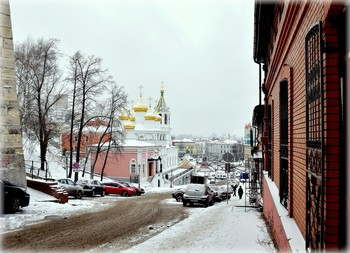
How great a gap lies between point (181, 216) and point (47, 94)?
1855 centimetres

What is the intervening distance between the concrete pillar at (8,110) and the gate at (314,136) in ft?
39.8

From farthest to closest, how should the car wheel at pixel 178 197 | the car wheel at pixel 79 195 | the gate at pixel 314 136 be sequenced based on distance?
the car wheel at pixel 178 197 < the car wheel at pixel 79 195 < the gate at pixel 314 136

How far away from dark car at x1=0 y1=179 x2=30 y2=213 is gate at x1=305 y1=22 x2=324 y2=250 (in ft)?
35.6

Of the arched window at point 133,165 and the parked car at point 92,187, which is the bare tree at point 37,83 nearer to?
the parked car at point 92,187

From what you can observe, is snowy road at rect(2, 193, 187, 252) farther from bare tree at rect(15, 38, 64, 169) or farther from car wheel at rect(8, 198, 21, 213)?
bare tree at rect(15, 38, 64, 169)

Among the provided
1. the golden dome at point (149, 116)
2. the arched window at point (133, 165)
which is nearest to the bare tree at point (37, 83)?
the arched window at point (133, 165)

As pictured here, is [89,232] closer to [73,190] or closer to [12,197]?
[12,197]

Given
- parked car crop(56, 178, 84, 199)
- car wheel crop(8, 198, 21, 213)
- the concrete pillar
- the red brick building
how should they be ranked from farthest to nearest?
parked car crop(56, 178, 84, 199) → the concrete pillar → car wheel crop(8, 198, 21, 213) → the red brick building

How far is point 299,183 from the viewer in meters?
5.97

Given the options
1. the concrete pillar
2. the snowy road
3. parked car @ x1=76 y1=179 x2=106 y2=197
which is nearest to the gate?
the snowy road

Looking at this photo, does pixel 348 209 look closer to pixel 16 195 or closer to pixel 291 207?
pixel 291 207

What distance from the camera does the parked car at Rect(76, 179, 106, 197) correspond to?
2414 cm

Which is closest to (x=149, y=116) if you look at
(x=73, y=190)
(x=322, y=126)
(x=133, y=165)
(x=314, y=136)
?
(x=133, y=165)

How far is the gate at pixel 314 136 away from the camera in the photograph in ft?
12.5
